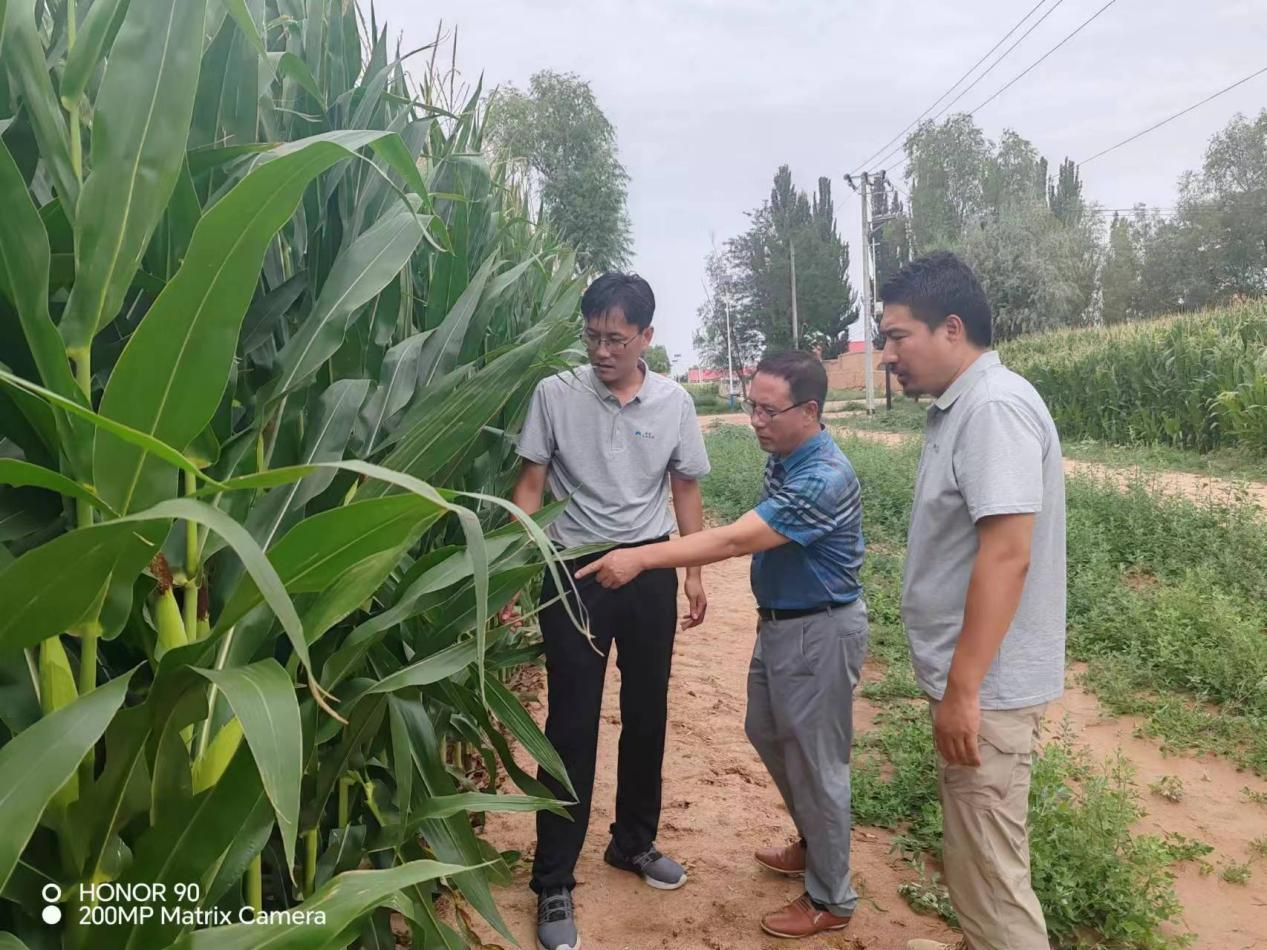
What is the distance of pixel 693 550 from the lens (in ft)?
8.25

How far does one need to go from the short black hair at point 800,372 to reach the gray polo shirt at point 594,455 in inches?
17.3

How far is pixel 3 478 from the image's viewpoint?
78cm

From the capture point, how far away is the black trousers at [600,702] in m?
2.62

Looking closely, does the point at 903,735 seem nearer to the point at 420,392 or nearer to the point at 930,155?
the point at 420,392

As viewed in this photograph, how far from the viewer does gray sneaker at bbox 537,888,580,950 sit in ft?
8.17

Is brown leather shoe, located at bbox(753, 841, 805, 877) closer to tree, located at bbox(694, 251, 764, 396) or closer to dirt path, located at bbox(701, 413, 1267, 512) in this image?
dirt path, located at bbox(701, 413, 1267, 512)

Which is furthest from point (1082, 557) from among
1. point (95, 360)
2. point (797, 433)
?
point (95, 360)

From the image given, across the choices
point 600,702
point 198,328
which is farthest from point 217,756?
point 600,702

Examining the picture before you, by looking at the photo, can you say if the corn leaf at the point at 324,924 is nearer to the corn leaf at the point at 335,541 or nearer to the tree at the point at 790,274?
the corn leaf at the point at 335,541

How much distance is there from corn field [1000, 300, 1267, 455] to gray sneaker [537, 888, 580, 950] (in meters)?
10.0

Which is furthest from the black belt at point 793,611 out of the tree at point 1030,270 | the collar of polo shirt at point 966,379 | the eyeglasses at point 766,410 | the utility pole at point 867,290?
the tree at point 1030,270

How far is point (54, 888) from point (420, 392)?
1029 mm

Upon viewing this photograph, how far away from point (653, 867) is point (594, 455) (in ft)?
4.40

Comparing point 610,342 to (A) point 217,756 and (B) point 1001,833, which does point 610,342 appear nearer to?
(B) point 1001,833
